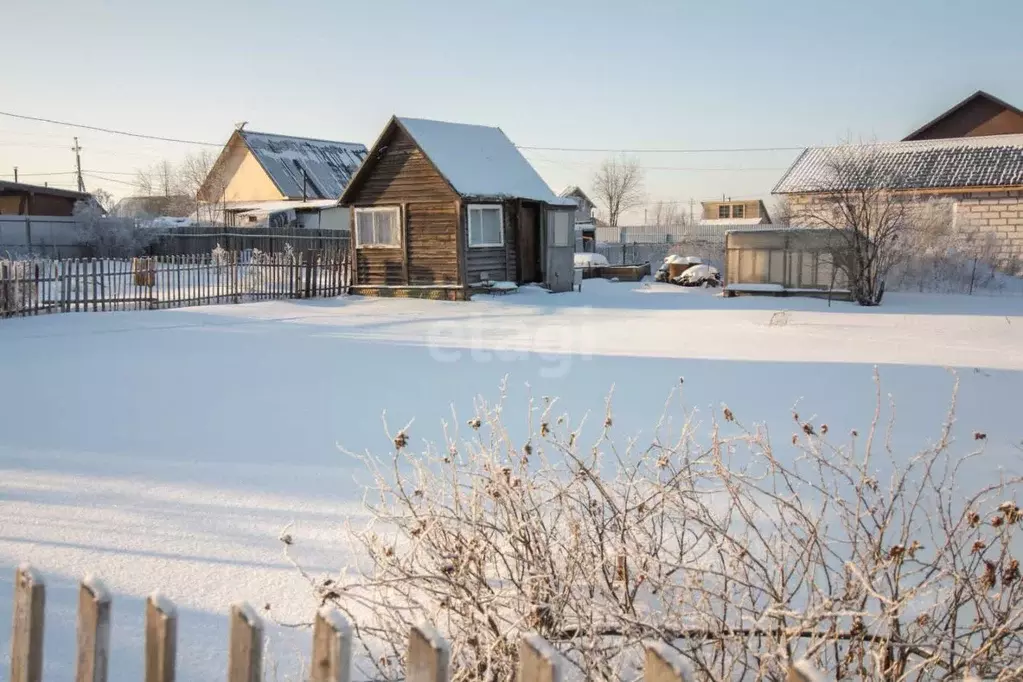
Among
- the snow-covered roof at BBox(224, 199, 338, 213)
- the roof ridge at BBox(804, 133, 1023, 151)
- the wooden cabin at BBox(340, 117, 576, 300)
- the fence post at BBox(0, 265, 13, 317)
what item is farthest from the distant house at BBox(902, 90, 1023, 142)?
the fence post at BBox(0, 265, 13, 317)

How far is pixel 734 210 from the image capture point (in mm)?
75688

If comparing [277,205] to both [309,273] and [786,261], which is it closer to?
[309,273]

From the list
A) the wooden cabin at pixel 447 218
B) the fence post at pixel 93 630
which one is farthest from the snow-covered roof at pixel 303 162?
the fence post at pixel 93 630

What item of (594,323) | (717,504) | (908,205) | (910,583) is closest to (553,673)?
(910,583)

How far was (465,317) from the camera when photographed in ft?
60.1

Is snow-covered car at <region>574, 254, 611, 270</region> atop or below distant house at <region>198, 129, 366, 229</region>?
below

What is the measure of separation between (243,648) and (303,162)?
44454 mm

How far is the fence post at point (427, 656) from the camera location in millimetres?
1483

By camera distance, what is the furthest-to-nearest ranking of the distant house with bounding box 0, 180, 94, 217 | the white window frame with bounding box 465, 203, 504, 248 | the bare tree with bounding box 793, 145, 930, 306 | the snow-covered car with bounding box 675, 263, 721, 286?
1. the distant house with bounding box 0, 180, 94, 217
2. the snow-covered car with bounding box 675, 263, 721, 286
3. the white window frame with bounding box 465, 203, 504, 248
4. the bare tree with bounding box 793, 145, 930, 306

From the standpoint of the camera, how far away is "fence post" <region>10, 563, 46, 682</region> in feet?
6.59

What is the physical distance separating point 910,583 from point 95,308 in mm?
18546

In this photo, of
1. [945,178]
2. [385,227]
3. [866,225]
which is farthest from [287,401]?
[945,178]

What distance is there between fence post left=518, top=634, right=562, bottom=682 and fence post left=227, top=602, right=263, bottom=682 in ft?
1.75

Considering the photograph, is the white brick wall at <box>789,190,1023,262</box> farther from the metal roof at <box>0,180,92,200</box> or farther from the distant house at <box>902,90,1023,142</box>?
the metal roof at <box>0,180,92,200</box>
